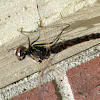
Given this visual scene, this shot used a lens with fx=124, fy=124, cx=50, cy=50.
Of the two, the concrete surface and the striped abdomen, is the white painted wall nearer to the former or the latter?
the concrete surface

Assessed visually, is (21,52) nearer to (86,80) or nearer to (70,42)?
(70,42)

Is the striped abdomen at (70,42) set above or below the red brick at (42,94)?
above

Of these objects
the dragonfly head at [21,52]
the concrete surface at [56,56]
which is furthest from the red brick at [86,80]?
the dragonfly head at [21,52]

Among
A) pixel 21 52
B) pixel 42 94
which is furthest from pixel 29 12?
pixel 42 94

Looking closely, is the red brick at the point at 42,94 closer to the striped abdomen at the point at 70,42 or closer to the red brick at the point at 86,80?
the red brick at the point at 86,80

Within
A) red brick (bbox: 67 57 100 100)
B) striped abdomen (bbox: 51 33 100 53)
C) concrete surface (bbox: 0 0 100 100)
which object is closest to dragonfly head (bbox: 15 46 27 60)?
concrete surface (bbox: 0 0 100 100)

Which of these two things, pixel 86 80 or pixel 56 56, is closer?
pixel 86 80
